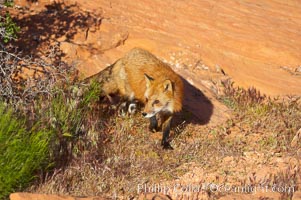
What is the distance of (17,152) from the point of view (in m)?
6.09

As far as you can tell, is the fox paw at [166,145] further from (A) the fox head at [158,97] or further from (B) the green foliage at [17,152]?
(B) the green foliage at [17,152]

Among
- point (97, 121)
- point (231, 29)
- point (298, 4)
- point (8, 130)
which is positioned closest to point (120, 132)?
point (97, 121)

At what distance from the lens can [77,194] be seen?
664cm

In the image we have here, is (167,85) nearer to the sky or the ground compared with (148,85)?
nearer to the sky

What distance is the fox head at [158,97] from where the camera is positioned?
8.48 meters

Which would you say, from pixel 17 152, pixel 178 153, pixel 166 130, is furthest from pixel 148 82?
pixel 17 152

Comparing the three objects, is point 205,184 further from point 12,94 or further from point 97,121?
point 12,94

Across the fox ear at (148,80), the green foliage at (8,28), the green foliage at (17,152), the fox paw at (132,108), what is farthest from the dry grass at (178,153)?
the green foliage at (8,28)

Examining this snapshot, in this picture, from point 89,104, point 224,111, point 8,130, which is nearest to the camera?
point 8,130

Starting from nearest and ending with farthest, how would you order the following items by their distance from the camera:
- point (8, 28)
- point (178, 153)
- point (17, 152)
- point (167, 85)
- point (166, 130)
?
point (17, 152), point (8, 28), point (178, 153), point (167, 85), point (166, 130)

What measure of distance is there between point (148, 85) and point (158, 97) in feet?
1.12

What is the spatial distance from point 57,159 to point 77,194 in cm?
67

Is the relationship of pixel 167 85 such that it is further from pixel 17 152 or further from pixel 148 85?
pixel 17 152

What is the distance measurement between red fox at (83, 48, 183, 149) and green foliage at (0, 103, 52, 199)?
243 centimetres
